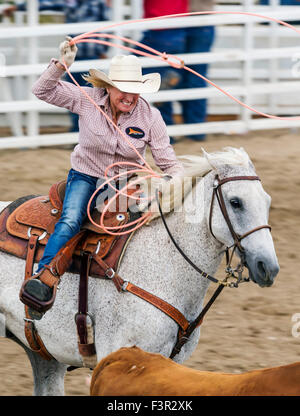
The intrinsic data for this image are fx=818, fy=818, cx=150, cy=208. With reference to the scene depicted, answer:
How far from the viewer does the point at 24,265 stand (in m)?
4.36

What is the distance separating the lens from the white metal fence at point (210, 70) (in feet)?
28.1

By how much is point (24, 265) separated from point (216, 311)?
90.3 inches

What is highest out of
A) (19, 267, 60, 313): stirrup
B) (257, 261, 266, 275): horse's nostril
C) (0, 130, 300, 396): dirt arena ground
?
(257, 261, 266, 275): horse's nostril

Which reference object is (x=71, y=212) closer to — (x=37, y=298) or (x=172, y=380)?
(x=37, y=298)

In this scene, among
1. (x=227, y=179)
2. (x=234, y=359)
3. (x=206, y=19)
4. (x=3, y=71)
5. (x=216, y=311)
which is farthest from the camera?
(x=206, y=19)

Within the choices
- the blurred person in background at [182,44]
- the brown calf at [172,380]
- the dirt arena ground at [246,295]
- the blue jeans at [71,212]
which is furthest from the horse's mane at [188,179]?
the blurred person in background at [182,44]

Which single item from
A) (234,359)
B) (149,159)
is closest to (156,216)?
(234,359)

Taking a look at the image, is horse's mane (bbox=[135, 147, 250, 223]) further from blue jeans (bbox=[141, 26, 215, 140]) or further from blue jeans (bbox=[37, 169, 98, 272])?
blue jeans (bbox=[141, 26, 215, 140])

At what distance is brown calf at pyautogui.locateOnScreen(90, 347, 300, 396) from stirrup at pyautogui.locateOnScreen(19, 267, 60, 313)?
2.28 feet

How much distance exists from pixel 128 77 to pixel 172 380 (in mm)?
1717

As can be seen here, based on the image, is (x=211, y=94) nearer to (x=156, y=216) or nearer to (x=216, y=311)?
(x=216, y=311)

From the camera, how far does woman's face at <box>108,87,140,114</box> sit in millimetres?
4156

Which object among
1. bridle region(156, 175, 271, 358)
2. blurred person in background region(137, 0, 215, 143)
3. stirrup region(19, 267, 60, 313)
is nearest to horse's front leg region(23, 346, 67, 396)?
stirrup region(19, 267, 60, 313)
